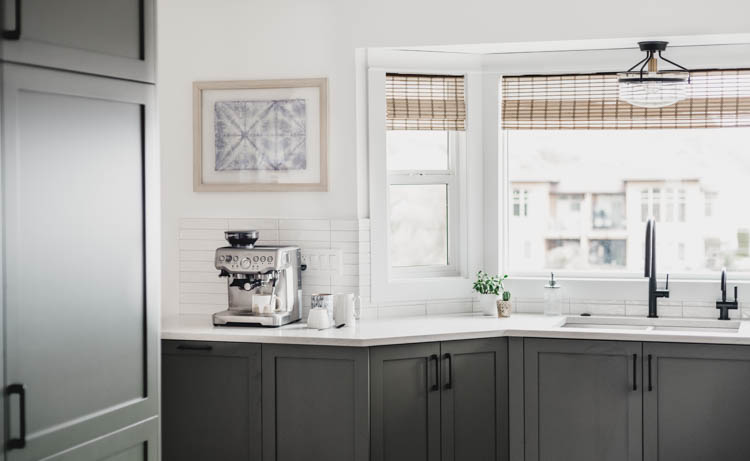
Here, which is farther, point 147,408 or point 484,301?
point 484,301

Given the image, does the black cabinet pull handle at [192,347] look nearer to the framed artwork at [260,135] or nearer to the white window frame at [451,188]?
the framed artwork at [260,135]

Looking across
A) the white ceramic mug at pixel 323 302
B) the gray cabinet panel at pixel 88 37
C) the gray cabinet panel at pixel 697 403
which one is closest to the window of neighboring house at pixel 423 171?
the white ceramic mug at pixel 323 302

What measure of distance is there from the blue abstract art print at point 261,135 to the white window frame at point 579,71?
0.99 m

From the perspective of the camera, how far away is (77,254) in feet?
8.80

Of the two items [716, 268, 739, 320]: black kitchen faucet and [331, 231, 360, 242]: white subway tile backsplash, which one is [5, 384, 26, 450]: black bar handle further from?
[716, 268, 739, 320]: black kitchen faucet

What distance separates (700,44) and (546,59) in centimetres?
74

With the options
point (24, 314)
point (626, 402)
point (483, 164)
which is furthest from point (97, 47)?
point (626, 402)

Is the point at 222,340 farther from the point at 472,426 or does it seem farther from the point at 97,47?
the point at 97,47

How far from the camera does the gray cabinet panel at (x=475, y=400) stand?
3.69 m

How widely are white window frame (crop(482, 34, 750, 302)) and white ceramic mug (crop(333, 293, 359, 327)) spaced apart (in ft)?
2.87

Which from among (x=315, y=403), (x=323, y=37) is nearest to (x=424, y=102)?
(x=323, y=37)

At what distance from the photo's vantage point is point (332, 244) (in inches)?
163

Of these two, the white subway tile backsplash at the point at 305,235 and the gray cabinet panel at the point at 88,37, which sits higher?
the gray cabinet panel at the point at 88,37

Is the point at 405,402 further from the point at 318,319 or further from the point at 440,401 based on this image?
the point at 318,319
